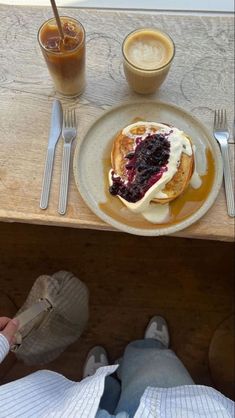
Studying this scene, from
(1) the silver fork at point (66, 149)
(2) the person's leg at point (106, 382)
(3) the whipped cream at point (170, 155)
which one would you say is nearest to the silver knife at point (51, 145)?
(1) the silver fork at point (66, 149)

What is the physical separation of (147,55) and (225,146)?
0.28m

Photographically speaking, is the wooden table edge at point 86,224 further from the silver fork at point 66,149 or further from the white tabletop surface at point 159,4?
the white tabletop surface at point 159,4

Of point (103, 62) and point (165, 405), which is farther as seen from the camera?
point (103, 62)

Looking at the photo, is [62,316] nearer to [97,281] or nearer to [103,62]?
[97,281]

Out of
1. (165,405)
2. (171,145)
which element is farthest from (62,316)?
(171,145)

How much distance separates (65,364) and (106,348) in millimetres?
149

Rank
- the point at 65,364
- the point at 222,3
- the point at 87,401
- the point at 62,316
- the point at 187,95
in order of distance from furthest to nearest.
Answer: the point at 65,364
the point at 62,316
the point at 222,3
the point at 187,95
the point at 87,401

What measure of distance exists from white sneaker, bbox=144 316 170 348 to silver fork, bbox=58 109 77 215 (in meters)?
0.72

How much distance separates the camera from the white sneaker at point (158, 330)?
147cm

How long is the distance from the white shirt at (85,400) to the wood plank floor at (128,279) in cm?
53

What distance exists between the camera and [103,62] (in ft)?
3.61

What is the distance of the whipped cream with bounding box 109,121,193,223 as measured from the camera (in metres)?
0.90

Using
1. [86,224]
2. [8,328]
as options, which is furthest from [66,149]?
[8,328]

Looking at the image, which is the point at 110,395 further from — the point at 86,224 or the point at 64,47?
the point at 64,47
